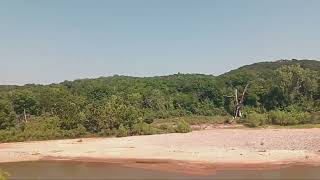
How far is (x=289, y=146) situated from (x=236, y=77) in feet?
277

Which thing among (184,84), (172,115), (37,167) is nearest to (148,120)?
(172,115)

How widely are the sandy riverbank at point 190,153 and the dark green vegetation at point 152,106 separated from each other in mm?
12430

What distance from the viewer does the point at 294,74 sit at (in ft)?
299

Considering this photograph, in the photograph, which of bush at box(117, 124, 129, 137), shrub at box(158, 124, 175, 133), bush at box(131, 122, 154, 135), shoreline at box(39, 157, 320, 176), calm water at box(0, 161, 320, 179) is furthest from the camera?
shrub at box(158, 124, 175, 133)

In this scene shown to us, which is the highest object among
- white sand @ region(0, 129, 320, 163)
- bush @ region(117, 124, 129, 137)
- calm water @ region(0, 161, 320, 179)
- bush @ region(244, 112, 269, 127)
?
bush @ region(244, 112, 269, 127)

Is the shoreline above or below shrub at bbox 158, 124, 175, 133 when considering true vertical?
below

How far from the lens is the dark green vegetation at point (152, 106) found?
62.8 m

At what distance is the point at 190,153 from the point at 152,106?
61682 millimetres

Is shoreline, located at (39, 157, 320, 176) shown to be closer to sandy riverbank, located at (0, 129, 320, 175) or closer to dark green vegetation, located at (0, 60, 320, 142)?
sandy riverbank, located at (0, 129, 320, 175)

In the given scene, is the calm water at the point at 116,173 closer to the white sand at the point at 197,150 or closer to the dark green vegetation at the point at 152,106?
the white sand at the point at 197,150

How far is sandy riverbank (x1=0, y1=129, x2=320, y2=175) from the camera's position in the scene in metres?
32.1

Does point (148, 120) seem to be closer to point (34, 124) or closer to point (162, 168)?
point (34, 124)

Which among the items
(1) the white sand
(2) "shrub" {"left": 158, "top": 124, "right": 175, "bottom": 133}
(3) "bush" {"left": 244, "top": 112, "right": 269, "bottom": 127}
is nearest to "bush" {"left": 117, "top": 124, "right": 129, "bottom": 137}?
(2) "shrub" {"left": 158, "top": 124, "right": 175, "bottom": 133}

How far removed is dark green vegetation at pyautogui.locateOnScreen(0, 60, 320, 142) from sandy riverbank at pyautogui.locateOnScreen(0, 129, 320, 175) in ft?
40.8
